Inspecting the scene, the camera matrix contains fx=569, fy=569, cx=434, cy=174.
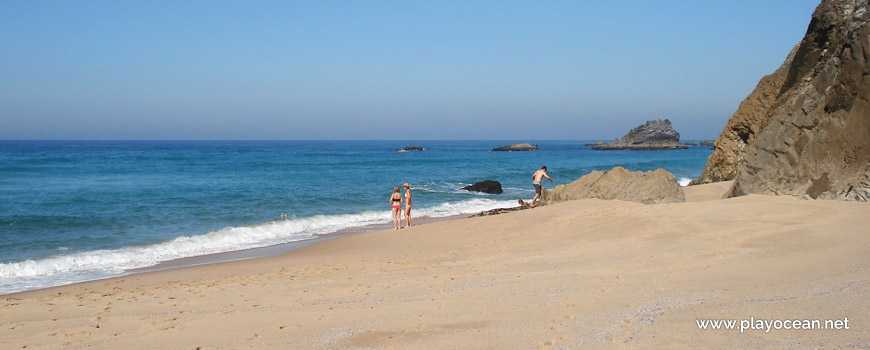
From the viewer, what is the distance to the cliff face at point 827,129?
452 inches

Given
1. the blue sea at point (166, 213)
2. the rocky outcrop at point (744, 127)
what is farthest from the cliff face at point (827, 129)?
the blue sea at point (166, 213)

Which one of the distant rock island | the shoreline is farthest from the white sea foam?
the distant rock island

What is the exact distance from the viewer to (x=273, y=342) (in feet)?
17.4

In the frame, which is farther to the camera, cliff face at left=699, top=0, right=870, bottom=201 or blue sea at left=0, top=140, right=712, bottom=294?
blue sea at left=0, top=140, right=712, bottom=294

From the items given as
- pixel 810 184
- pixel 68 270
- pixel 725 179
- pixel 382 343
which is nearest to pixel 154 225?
pixel 68 270

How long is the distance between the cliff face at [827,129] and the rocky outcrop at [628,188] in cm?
145

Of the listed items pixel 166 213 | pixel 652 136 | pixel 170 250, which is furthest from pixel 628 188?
pixel 652 136

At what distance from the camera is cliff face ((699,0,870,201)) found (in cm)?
1147

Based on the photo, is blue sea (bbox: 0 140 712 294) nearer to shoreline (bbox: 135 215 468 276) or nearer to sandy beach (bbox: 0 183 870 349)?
shoreline (bbox: 135 215 468 276)

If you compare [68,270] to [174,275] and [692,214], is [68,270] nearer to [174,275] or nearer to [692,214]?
[174,275]

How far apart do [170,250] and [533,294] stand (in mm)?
10620

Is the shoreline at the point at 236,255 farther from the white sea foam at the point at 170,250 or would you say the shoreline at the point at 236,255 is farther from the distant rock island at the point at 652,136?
the distant rock island at the point at 652,136

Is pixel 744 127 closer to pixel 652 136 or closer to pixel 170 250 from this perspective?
pixel 170 250

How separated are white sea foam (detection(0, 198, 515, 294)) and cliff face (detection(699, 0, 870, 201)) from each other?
10895mm
